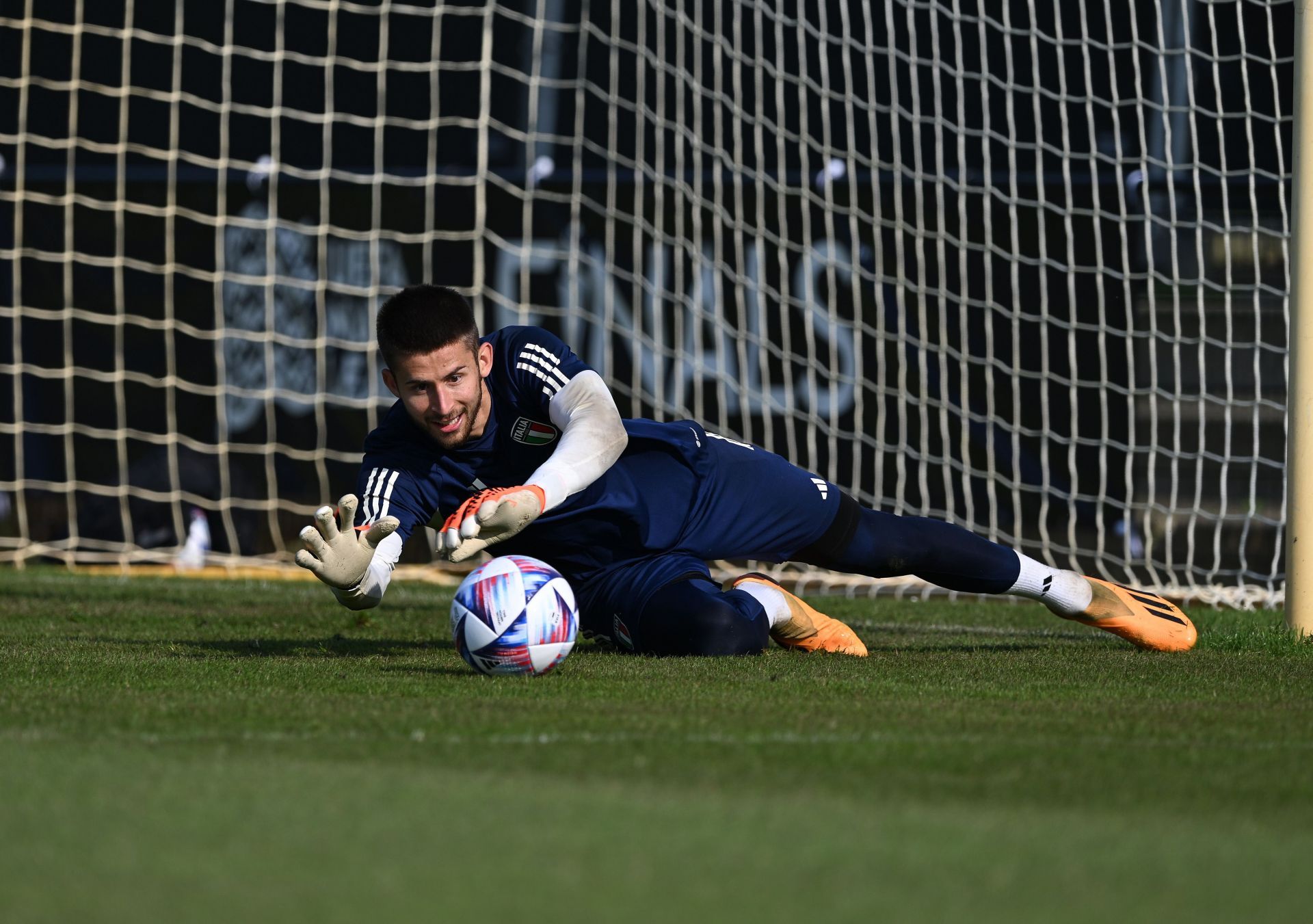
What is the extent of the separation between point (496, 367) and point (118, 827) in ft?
8.95

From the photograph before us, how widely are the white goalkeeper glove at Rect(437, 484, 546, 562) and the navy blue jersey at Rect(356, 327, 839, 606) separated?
58 centimetres

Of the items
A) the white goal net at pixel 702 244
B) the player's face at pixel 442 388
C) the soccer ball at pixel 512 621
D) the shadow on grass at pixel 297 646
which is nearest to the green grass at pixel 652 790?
the soccer ball at pixel 512 621

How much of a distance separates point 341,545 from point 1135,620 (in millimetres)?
2430

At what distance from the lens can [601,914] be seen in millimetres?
1762

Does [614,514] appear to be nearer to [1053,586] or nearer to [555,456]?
[555,456]

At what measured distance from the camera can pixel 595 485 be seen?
4.80 m

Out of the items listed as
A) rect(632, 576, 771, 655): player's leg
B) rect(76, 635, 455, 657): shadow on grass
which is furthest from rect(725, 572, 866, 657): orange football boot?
rect(76, 635, 455, 657): shadow on grass

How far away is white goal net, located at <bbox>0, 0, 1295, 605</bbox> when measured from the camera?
9188 millimetres

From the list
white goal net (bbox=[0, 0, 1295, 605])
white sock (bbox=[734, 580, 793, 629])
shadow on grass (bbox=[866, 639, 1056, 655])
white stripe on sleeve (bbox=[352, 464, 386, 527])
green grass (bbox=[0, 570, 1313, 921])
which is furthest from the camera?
white goal net (bbox=[0, 0, 1295, 605])

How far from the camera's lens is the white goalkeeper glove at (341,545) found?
4.24 m

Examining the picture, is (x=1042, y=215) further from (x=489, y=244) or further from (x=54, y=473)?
(x=54, y=473)

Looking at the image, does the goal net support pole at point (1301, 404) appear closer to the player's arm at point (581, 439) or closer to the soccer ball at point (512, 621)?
the player's arm at point (581, 439)

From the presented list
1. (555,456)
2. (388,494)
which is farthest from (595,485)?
(388,494)

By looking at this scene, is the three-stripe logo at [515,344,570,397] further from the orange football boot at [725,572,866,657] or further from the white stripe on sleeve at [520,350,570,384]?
the orange football boot at [725,572,866,657]
